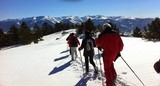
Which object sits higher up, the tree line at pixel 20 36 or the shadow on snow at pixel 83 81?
the shadow on snow at pixel 83 81

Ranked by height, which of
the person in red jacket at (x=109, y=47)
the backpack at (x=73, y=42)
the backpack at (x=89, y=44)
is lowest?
the backpack at (x=73, y=42)

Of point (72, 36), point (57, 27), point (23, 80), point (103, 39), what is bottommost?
point (57, 27)

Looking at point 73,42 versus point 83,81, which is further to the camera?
point 73,42

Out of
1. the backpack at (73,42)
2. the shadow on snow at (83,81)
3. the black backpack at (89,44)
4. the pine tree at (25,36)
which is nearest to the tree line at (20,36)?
the pine tree at (25,36)

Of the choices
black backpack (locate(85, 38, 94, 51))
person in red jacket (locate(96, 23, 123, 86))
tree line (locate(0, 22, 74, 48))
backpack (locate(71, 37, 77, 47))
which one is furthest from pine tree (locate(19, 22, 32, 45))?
person in red jacket (locate(96, 23, 123, 86))

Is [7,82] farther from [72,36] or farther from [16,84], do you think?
[72,36]

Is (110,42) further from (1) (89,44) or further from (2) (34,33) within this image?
(2) (34,33)

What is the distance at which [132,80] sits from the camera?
403 inches

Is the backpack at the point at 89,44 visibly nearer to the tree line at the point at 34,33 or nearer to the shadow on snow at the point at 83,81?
the shadow on snow at the point at 83,81

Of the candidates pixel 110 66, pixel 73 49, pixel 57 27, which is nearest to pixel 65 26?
pixel 57 27

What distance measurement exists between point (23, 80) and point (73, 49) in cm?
648

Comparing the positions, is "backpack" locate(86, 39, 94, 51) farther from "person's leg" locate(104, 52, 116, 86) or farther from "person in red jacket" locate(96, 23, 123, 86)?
"person's leg" locate(104, 52, 116, 86)

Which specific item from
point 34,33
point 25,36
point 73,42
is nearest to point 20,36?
point 25,36

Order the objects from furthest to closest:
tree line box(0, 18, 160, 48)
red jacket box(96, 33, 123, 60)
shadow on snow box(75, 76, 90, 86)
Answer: tree line box(0, 18, 160, 48)
shadow on snow box(75, 76, 90, 86)
red jacket box(96, 33, 123, 60)
